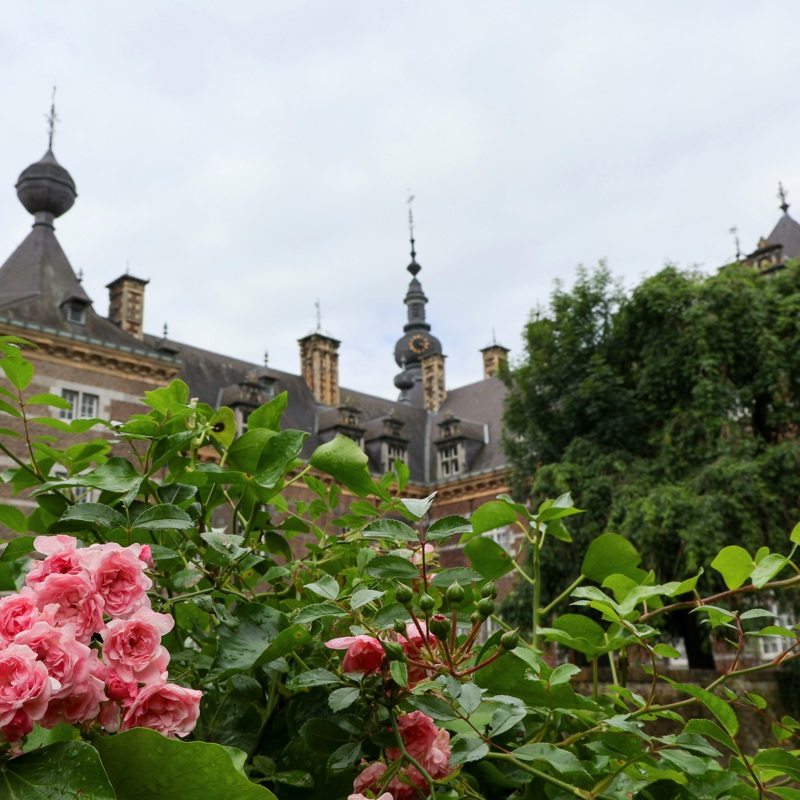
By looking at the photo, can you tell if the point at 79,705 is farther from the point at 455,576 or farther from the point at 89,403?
the point at 89,403

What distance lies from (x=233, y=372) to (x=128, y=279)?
5.79 meters

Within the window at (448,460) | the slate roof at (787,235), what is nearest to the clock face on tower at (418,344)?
the window at (448,460)

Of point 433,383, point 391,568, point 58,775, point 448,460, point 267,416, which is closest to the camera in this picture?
point 58,775

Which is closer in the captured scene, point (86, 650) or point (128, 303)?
point (86, 650)

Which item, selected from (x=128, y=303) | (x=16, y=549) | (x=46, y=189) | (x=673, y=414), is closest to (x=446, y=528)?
(x=16, y=549)

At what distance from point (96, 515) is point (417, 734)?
68cm

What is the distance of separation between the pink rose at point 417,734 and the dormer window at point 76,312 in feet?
83.4

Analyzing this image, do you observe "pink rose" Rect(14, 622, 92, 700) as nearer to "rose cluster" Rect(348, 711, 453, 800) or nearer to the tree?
"rose cluster" Rect(348, 711, 453, 800)

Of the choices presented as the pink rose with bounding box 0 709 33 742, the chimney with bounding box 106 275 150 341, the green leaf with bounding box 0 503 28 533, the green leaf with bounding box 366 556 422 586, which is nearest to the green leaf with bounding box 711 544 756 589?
the green leaf with bounding box 366 556 422 586

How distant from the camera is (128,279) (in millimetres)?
28391

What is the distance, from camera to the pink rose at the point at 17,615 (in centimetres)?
117

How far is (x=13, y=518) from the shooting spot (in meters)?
1.89

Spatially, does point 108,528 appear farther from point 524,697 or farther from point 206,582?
point 524,697

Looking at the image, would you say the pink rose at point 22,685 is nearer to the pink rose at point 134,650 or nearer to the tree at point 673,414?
the pink rose at point 134,650
